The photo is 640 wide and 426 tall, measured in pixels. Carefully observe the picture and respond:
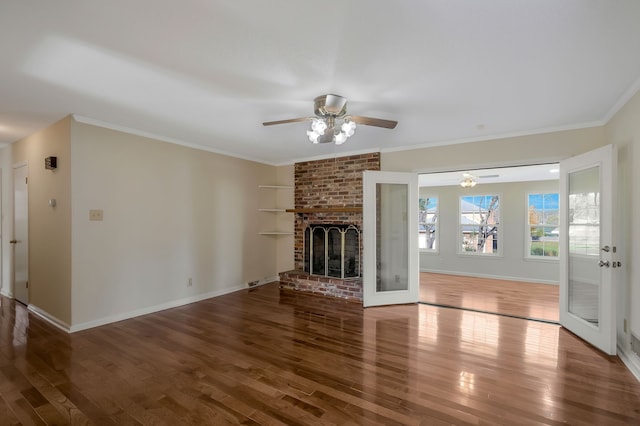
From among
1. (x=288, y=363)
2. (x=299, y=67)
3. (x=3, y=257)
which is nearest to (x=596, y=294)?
(x=288, y=363)

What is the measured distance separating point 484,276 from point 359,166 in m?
4.44

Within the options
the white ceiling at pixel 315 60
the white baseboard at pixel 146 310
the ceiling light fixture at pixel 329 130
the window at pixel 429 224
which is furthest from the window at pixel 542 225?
the white baseboard at pixel 146 310

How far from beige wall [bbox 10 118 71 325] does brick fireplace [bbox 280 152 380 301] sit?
3.10 m

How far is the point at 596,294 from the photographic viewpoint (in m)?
3.09

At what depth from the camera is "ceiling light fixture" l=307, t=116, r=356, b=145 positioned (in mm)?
2648

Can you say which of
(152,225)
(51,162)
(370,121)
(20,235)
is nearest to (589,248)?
(370,121)

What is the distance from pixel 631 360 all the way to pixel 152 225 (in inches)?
213

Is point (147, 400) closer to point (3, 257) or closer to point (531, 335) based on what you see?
point (531, 335)

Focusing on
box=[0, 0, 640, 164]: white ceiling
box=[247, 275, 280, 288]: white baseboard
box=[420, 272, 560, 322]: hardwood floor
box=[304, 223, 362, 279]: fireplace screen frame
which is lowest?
box=[420, 272, 560, 322]: hardwood floor

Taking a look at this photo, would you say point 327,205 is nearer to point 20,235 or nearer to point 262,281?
point 262,281

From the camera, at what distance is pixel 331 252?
208 inches

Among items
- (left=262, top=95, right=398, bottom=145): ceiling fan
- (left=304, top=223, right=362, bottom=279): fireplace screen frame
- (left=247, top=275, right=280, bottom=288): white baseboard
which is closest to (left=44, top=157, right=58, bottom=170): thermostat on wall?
(left=262, top=95, right=398, bottom=145): ceiling fan

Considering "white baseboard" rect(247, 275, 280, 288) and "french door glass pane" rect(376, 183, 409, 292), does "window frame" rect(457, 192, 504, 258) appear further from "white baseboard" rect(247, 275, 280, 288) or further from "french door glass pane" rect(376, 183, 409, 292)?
"white baseboard" rect(247, 275, 280, 288)

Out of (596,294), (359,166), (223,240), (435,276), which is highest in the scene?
(359,166)
